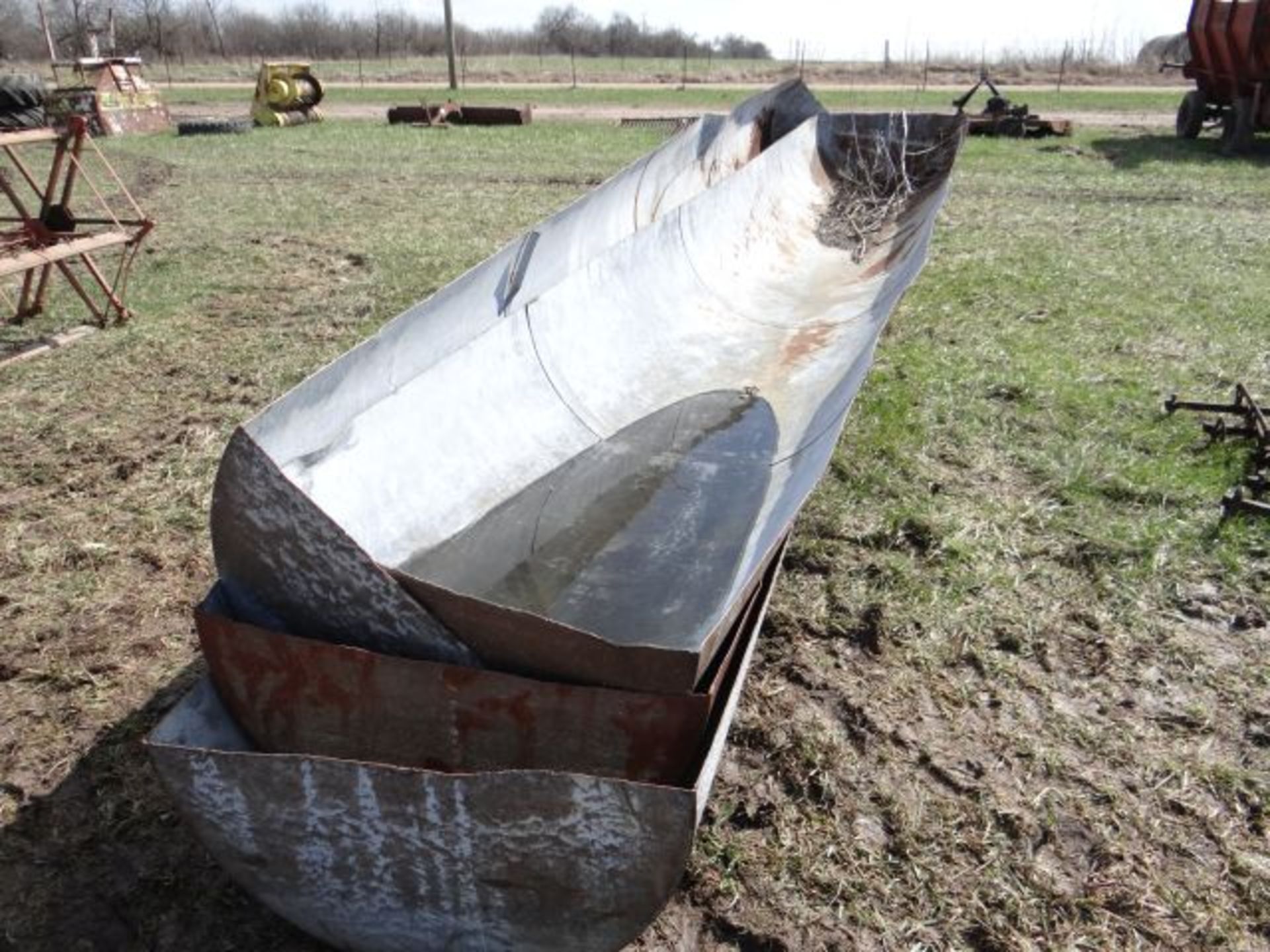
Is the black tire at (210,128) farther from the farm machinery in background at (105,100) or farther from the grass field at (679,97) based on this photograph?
the grass field at (679,97)

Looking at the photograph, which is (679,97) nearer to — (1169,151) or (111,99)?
(111,99)

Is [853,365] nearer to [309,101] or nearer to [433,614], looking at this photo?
[433,614]

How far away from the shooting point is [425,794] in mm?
1770

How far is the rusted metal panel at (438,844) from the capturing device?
→ 5.63 ft

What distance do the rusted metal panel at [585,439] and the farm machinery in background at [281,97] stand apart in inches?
575

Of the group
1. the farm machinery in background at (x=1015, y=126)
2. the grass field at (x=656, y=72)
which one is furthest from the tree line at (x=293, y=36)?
the farm machinery in background at (x=1015, y=126)

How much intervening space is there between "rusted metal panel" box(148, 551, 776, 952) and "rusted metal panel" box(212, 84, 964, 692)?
28 cm

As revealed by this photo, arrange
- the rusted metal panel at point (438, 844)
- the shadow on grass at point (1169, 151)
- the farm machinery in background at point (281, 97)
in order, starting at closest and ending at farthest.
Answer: the rusted metal panel at point (438, 844) → the shadow on grass at point (1169, 151) → the farm machinery in background at point (281, 97)

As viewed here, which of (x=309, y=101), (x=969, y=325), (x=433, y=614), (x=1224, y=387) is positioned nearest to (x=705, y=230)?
(x=969, y=325)

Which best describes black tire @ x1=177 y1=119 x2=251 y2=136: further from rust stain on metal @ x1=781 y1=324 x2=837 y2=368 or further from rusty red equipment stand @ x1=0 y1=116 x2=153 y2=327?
rust stain on metal @ x1=781 y1=324 x2=837 y2=368

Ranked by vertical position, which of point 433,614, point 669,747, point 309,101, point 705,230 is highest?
point 309,101

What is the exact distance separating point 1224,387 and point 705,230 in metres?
2.79

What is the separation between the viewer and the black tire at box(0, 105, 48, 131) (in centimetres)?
1537

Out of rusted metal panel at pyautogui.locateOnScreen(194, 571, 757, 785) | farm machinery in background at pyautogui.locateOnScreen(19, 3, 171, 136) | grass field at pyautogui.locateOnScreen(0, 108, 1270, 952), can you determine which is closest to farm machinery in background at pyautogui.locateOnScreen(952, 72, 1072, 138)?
grass field at pyautogui.locateOnScreen(0, 108, 1270, 952)
